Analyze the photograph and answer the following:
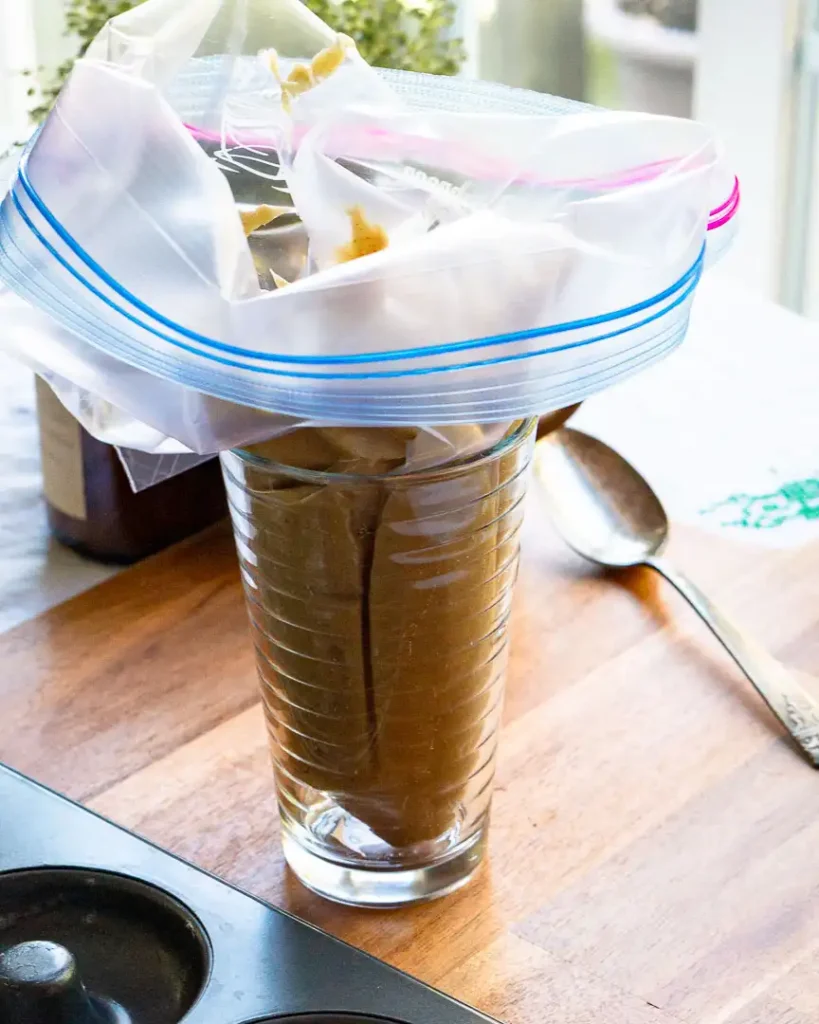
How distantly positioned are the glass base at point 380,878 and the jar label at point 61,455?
0.26 meters

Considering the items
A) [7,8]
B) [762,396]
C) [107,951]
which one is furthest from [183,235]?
[7,8]

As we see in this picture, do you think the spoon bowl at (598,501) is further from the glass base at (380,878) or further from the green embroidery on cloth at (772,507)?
the glass base at (380,878)

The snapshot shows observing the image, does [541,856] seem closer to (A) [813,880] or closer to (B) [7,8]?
(A) [813,880]

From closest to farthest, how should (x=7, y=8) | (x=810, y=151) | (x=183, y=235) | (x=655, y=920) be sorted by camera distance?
1. (x=183, y=235)
2. (x=655, y=920)
3. (x=7, y=8)
4. (x=810, y=151)

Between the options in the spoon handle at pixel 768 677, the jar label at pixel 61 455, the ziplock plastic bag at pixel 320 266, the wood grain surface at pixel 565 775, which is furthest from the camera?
the jar label at pixel 61 455

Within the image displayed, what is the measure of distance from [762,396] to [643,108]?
81cm

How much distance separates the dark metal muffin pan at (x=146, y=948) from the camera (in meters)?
0.43

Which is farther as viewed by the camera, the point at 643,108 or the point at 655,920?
the point at 643,108

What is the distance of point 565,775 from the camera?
58cm

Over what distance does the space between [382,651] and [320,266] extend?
0.39 ft

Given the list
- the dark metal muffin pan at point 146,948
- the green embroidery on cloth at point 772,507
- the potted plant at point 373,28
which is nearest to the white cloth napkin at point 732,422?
the green embroidery on cloth at point 772,507

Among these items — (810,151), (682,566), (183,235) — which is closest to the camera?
(183,235)

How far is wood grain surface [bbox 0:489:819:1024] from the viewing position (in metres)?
0.49

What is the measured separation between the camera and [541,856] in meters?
0.54
